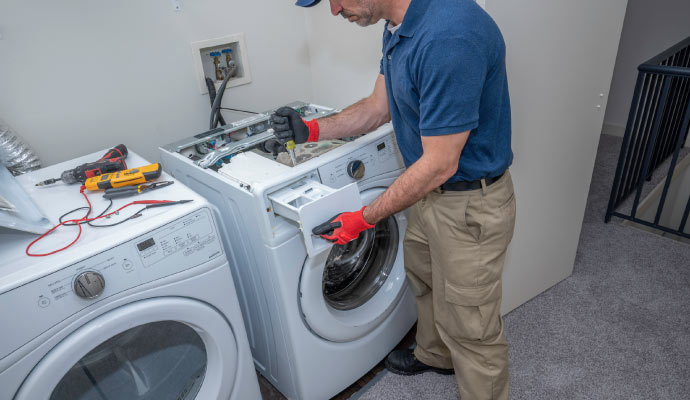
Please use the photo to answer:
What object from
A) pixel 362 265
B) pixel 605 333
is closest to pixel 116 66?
pixel 362 265

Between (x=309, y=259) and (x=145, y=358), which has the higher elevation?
(x=309, y=259)

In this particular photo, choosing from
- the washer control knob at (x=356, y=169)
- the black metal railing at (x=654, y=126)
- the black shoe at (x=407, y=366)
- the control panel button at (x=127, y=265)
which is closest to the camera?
the control panel button at (x=127, y=265)

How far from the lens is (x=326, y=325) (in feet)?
4.51

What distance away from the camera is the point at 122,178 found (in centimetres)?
121

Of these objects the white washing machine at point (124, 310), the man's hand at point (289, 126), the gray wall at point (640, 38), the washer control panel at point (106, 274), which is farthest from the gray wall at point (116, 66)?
the gray wall at point (640, 38)

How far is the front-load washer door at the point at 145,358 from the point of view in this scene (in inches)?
36.5

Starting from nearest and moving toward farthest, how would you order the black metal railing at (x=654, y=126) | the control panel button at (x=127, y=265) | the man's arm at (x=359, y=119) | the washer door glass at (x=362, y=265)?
1. the control panel button at (x=127, y=265)
2. the man's arm at (x=359, y=119)
3. the washer door glass at (x=362, y=265)
4. the black metal railing at (x=654, y=126)

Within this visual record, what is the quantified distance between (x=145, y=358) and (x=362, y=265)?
2.47 feet

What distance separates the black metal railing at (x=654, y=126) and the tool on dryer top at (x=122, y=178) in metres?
2.12

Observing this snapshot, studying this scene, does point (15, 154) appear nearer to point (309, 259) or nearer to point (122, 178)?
point (122, 178)

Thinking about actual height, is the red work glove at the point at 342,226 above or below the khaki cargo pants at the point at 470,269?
above

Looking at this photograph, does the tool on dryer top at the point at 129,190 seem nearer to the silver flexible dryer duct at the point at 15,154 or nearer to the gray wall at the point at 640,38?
the silver flexible dryer duct at the point at 15,154

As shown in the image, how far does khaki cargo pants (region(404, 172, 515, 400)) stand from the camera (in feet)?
4.01

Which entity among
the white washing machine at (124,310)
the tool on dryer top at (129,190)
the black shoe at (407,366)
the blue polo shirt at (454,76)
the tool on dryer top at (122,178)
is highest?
the blue polo shirt at (454,76)
